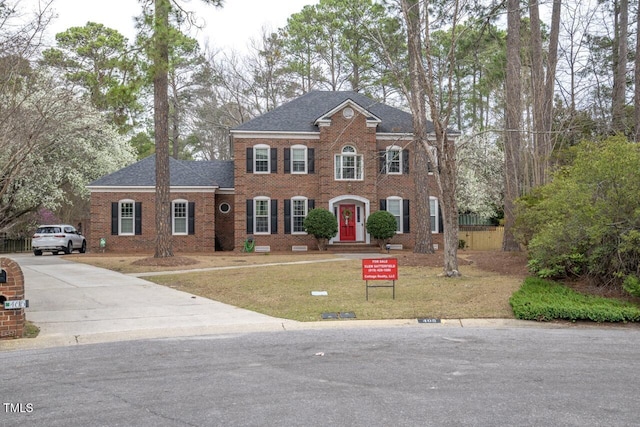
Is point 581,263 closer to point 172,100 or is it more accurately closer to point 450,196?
point 450,196

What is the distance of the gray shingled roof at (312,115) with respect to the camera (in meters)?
29.7

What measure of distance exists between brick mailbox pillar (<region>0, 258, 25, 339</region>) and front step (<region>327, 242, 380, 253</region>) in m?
20.5

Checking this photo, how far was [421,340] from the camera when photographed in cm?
866

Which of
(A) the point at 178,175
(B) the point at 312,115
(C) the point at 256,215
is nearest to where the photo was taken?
(C) the point at 256,215

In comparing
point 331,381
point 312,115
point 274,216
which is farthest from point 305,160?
point 331,381

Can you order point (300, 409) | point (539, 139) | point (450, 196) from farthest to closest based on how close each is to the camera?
point (539, 139), point (450, 196), point (300, 409)

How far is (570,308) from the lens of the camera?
10539mm

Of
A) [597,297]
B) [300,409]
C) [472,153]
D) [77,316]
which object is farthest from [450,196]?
[472,153]

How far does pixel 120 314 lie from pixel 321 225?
17356 millimetres

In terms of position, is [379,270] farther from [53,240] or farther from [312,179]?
[53,240]

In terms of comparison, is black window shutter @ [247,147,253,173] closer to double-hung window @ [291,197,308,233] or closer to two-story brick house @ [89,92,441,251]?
two-story brick house @ [89,92,441,251]

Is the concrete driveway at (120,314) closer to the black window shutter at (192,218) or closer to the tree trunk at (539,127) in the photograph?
the tree trunk at (539,127)

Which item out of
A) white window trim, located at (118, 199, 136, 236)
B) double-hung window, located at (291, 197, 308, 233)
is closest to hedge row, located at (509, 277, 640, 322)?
double-hung window, located at (291, 197, 308, 233)

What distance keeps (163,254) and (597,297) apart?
15076mm
